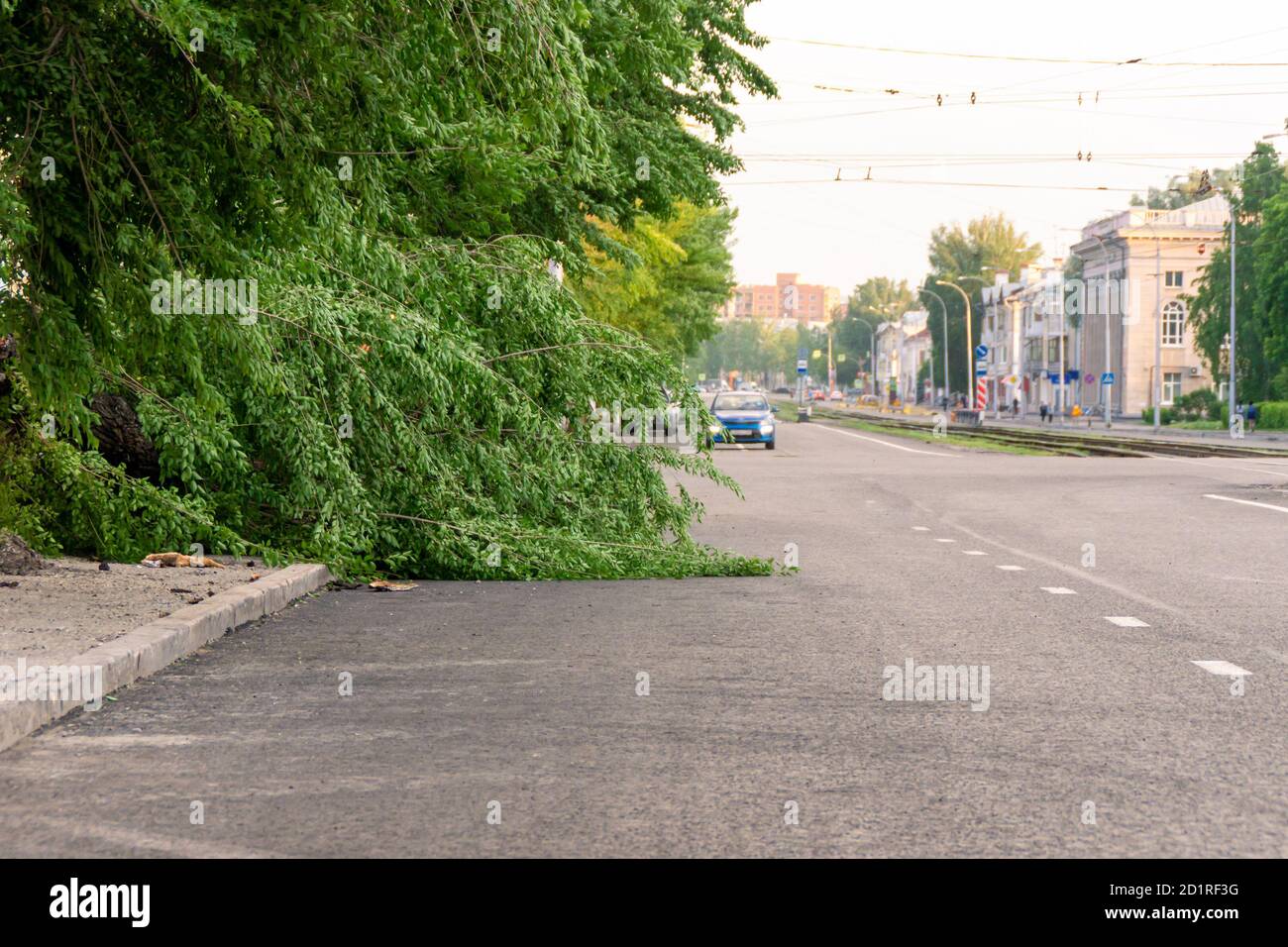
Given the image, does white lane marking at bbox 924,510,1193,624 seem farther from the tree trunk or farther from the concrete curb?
the tree trunk

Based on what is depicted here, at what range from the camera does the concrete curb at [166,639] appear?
6703mm

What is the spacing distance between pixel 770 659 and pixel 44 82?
4637 millimetres

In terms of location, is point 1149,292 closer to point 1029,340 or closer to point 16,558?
point 1029,340

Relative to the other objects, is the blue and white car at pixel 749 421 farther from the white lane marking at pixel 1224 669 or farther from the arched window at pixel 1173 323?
the arched window at pixel 1173 323

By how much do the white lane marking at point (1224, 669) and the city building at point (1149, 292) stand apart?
305 ft

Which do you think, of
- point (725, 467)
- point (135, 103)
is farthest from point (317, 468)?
point (725, 467)

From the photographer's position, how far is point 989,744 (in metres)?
6.55

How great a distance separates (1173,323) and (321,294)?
9550 centimetres

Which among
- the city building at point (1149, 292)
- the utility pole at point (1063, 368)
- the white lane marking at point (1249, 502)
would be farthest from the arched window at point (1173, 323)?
the white lane marking at point (1249, 502)

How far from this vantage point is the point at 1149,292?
331ft

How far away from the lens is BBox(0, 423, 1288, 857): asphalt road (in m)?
5.19

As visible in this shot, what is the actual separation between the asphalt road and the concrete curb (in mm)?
119

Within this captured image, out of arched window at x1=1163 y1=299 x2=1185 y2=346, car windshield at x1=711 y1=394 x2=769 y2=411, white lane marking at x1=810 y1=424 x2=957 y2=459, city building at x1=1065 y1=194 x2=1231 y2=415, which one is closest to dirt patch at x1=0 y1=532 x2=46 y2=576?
white lane marking at x1=810 y1=424 x2=957 y2=459

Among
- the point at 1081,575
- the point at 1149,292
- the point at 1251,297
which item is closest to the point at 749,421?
the point at 1081,575
